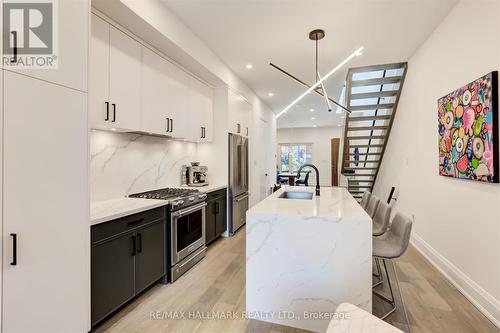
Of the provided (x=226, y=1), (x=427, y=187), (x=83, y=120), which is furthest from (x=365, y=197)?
(x=83, y=120)

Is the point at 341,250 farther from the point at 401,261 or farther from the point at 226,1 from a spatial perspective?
the point at 226,1

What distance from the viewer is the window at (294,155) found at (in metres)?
11.7

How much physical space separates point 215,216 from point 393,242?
7.84 feet

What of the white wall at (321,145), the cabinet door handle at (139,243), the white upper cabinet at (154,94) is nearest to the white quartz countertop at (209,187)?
the white upper cabinet at (154,94)

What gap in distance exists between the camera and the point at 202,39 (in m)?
3.26

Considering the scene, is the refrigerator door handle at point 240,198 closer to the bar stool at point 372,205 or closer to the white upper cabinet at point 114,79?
the bar stool at point 372,205

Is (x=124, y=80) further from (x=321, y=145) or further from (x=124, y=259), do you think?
(x=321, y=145)

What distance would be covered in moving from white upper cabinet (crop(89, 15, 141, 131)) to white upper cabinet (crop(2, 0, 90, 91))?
1.58 ft

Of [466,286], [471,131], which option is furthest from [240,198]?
[471,131]

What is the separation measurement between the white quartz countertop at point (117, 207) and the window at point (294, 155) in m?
9.87

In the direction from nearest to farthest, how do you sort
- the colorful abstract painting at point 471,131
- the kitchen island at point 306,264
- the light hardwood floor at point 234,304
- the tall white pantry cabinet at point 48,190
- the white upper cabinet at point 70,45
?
the tall white pantry cabinet at point 48,190 < the white upper cabinet at point 70,45 < the kitchen island at point 306,264 < the light hardwood floor at point 234,304 < the colorful abstract painting at point 471,131

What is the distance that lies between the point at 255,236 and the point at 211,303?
828mm

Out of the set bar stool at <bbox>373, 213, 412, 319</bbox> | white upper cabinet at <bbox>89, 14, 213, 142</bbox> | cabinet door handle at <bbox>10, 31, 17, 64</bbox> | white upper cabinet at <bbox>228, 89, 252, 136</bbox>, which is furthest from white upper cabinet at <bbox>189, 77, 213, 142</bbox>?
bar stool at <bbox>373, 213, 412, 319</bbox>

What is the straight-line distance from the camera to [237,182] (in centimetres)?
439
